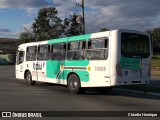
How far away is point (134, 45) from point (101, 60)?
1.60 meters

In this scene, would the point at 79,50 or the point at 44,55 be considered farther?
the point at 44,55

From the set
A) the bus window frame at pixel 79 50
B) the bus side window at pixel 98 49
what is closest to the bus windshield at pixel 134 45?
the bus side window at pixel 98 49

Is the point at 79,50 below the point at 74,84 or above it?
above

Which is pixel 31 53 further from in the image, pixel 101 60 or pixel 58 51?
pixel 101 60

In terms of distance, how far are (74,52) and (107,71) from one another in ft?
8.68

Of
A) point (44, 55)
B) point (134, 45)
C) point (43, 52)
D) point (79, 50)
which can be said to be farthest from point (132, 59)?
point (43, 52)

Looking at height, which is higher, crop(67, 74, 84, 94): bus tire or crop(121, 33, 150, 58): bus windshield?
crop(121, 33, 150, 58): bus windshield

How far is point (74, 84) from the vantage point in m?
16.4

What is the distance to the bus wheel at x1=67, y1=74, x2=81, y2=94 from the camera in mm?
16134

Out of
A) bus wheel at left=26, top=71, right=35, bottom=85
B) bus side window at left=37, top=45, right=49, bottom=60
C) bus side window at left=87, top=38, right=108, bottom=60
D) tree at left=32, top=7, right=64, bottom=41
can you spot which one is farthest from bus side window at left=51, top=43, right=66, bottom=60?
tree at left=32, top=7, right=64, bottom=41

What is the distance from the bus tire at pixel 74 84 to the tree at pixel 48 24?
5085cm

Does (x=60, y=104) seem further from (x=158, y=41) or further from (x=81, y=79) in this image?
(x=158, y=41)

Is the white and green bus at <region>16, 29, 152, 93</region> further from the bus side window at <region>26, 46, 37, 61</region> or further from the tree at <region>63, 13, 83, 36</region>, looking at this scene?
the tree at <region>63, 13, 83, 36</region>

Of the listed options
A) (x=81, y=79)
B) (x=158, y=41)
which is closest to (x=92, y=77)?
(x=81, y=79)
